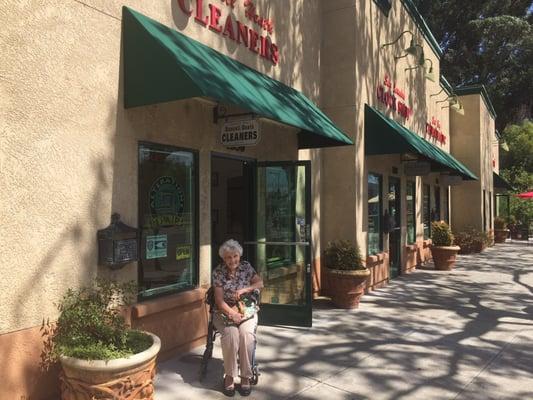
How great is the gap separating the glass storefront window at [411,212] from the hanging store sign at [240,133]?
751 centimetres

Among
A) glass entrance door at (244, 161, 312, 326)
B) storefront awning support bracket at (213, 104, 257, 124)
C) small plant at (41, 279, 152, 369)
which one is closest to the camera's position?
small plant at (41, 279, 152, 369)

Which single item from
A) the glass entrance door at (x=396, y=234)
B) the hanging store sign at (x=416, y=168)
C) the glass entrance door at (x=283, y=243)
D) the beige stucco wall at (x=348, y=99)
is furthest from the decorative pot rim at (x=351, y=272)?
the hanging store sign at (x=416, y=168)

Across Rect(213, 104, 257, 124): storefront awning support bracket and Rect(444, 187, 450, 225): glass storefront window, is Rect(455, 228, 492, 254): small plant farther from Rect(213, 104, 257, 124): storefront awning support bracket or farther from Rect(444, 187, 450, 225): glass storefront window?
Rect(213, 104, 257, 124): storefront awning support bracket

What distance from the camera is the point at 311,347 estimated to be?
18.3 feet

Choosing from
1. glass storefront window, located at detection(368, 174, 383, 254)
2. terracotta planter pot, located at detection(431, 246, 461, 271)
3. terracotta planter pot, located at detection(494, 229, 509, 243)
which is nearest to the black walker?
glass storefront window, located at detection(368, 174, 383, 254)

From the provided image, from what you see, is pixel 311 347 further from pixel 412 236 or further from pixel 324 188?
pixel 412 236

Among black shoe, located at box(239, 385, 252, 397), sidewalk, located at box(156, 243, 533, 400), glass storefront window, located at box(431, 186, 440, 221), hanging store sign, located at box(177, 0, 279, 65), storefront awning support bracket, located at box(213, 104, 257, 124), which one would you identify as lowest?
sidewalk, located at box(156, 243, 533, 400)

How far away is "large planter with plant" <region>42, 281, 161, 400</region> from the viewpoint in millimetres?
3389

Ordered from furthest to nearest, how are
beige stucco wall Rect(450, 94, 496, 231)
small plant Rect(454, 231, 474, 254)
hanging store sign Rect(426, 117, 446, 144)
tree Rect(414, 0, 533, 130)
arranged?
tree Rect(414, 0, 533, 130), beige stucco wall Rect(450, 94, 496, 231), small plant Rect(454, 231, 474, 254), hanging store sign Rect(426, 117, 446, 144)

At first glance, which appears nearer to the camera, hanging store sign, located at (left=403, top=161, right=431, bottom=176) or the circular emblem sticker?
the circular emblem sticker

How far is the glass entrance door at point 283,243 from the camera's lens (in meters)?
6.39

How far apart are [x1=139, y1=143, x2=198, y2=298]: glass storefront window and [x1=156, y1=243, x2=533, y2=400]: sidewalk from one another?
869mm

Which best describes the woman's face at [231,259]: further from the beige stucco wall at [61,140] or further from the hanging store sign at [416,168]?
the hanging store sign at [416,168]

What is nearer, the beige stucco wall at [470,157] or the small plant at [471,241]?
the small plant at [471,241]
